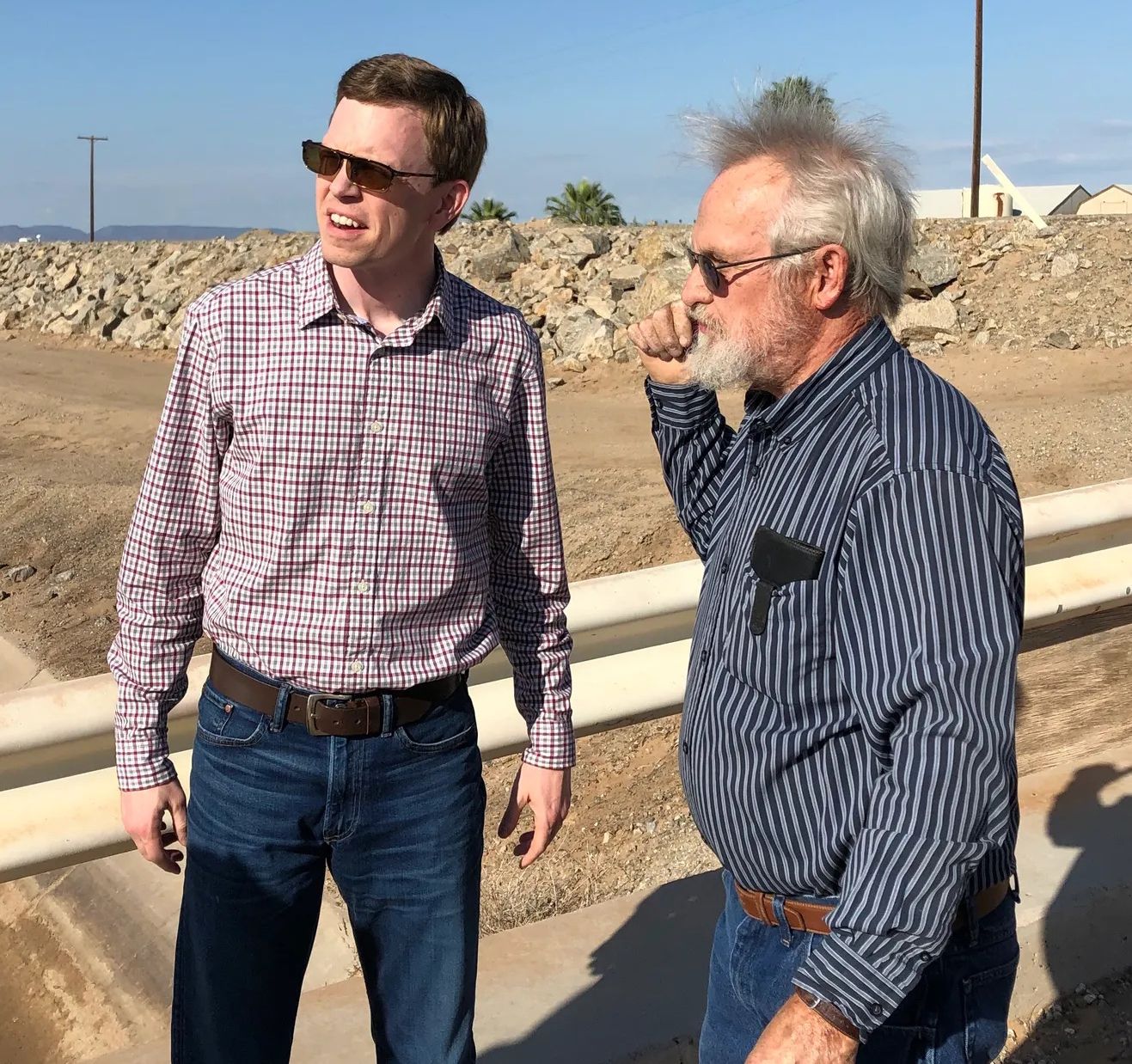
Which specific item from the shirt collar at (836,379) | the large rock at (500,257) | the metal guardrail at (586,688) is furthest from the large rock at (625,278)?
the shirt collar at (836,379)

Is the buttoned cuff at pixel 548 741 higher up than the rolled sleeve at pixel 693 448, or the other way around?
the rolled sleeve at pixel 693 448

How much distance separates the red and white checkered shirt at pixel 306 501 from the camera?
2.12 m

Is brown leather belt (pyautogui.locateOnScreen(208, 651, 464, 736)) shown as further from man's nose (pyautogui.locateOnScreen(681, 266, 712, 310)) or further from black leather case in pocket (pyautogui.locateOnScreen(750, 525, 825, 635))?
man's nose (pyautogui.locateOnScreen(681, 266, 712, 310))

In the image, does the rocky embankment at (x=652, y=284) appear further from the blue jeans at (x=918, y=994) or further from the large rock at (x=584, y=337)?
the blue jeans at (x=918, y=994)

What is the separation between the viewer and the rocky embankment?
53.1 feet

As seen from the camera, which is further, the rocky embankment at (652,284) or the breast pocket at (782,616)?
the rocky embankment at (652,284)

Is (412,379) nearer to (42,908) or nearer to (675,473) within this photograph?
(675,473)

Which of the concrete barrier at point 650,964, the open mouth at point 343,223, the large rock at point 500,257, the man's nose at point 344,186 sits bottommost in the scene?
the concrete barrier at point 650,964

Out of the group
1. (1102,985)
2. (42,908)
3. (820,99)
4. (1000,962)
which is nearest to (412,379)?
(820,99)

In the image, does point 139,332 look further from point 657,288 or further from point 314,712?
point 314,712

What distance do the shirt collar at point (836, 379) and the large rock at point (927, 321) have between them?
14.8m

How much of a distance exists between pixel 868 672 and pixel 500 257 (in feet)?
60.8

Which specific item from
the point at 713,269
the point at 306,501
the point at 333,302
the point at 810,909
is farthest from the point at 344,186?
the point at 810,909

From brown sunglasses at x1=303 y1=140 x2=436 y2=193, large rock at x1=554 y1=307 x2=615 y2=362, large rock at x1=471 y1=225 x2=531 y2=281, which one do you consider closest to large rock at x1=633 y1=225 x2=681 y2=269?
large rock at x1=554 y1=307 x2=615 y2=362
